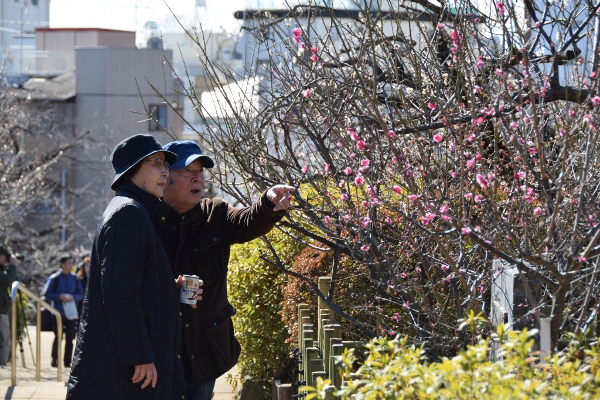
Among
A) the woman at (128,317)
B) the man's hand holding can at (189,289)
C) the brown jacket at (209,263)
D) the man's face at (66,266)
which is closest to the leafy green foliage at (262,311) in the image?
the brown jacket at (209,263)

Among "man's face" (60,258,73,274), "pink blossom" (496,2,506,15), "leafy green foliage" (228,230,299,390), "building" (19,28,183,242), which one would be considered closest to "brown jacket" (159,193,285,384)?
"pink blossom" (496,2,506,15)

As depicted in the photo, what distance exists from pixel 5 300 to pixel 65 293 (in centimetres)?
196

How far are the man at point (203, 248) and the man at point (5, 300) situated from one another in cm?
614

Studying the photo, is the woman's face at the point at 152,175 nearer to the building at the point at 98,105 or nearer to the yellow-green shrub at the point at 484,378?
the yellow-green shrub at the point at 484,378

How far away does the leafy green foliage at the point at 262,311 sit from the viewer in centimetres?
671

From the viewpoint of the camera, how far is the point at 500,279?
3.99m

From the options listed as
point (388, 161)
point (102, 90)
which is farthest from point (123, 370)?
point (102, 90)

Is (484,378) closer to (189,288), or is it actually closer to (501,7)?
(189,288)

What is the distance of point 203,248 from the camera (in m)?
4.52

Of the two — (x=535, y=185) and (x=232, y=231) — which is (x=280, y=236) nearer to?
(x=232, y=231)

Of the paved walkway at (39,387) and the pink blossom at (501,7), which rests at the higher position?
the pink blossom at (501,7)

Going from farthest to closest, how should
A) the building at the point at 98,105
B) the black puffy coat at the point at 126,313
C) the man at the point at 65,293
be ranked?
the building at the point at 98,105 → the man at the point at 65,293 → the black puffy coat at the point at 126,313

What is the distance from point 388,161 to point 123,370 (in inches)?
57.8

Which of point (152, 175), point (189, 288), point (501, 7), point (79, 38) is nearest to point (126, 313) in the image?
point (189, 288)
